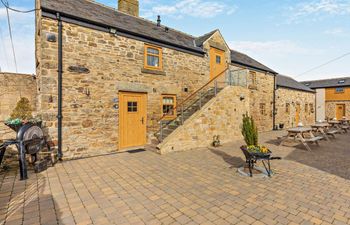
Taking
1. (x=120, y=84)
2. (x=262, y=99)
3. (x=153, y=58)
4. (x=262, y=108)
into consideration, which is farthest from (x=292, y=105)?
(x=120, y=84)

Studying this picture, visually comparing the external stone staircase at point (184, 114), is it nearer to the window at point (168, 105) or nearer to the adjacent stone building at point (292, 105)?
the window at point (168, 105)

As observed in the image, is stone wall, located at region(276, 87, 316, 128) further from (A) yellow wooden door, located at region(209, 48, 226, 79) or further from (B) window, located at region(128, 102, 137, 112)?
(B) window, located at region(128, 102, 137, 112)

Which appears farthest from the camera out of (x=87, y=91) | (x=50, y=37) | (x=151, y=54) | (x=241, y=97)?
(x=241, y=97)

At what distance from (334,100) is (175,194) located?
3366 cm

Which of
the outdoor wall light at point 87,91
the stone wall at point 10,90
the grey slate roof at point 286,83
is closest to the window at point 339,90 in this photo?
the grey slate roof at point 286,83

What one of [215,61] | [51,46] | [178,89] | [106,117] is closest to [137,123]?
[106,117]

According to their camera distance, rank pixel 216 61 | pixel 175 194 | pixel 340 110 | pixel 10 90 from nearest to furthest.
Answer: pixel 175 194
pixel 10 90
pixel 216 61
pixel 340 110

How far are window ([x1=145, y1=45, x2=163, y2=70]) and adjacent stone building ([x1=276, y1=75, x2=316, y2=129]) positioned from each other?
14.0 metres

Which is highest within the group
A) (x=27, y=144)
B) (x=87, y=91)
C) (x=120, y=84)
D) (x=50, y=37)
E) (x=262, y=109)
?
(x=50, y=37)

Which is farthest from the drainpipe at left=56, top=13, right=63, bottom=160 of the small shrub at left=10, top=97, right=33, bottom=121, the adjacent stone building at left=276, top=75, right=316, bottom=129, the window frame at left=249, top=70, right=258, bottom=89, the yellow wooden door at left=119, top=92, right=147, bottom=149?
the adjacent stone building at left=276, top=75, right=316, bottom=129

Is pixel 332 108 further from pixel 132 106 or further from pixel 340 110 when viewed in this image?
pixel 132 106

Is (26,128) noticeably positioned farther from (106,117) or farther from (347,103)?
(347,103)

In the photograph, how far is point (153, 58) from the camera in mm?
9625

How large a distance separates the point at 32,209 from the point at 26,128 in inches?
113
